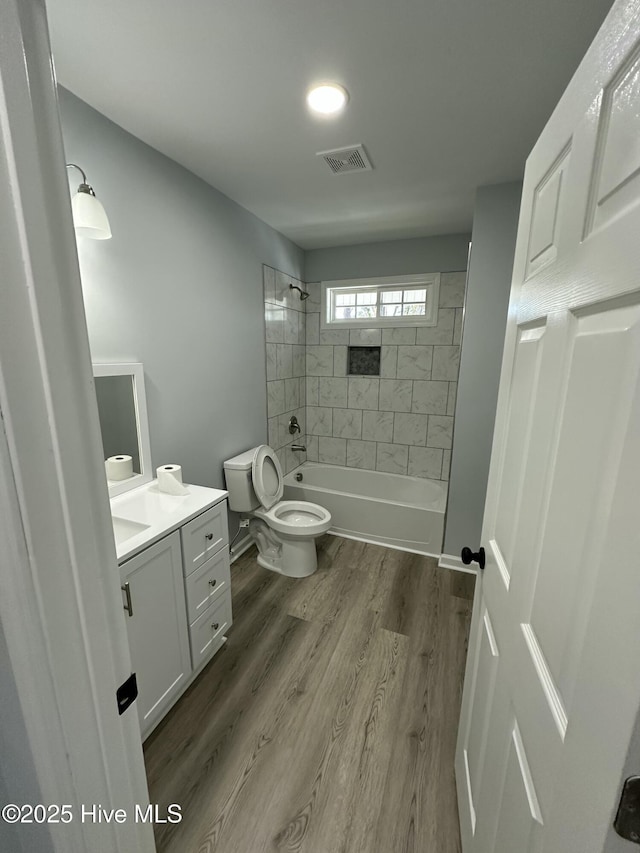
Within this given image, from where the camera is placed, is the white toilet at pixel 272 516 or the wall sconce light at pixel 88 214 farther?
the white toilet at pixel 272 516

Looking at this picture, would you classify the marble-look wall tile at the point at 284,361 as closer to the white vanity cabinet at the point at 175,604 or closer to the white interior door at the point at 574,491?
the white vanity cabinet at the point at 175,604

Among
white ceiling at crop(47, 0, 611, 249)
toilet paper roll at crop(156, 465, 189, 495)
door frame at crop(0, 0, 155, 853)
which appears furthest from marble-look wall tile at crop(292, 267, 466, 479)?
door frame at crop(0, 0, 155, 853)

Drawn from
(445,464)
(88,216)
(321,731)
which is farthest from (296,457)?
(88,216)

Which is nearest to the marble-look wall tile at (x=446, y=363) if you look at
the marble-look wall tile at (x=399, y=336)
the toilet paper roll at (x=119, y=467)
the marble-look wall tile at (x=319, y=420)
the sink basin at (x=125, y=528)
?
the marble-look wall tile at (x=399, y=336)

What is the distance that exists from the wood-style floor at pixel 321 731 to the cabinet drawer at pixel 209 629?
11 cm

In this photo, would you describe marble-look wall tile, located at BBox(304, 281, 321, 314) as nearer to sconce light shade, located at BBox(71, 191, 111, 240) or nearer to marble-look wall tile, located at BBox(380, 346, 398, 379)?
marble-look wall tile, located at BBox(380, 346, 398, 379)

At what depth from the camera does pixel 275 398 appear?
9.99 ft

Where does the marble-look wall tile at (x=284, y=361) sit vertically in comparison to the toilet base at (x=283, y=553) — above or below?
above

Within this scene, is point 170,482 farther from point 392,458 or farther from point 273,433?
point 392,458

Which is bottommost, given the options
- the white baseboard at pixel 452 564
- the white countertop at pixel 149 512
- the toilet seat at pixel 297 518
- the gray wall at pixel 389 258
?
the white baseboard at pixel 452 564

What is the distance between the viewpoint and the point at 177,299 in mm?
1938

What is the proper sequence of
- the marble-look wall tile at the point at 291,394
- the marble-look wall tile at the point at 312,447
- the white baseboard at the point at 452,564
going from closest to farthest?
the white baseboard at the point at 452,564 → the marble-look wall tile at the point at 291,394 → the marble-look wall tile at the point at 312,447

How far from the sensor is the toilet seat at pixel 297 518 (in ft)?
7.64

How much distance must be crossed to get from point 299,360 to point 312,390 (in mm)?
348
